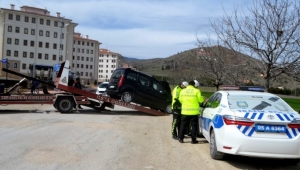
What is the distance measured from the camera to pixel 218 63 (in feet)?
70.3

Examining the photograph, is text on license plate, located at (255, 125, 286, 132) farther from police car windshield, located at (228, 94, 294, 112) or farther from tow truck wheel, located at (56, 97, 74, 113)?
tow truck wheel, located at (56, 97, 74, 113)

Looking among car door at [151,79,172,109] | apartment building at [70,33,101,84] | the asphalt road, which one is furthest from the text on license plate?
apartment building at [70,33,101,84]

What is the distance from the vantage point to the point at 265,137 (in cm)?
654

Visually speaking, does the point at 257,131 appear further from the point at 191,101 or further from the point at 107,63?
the point at 107,63

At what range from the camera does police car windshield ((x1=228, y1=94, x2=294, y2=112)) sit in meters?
7.28

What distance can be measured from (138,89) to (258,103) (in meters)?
10.6

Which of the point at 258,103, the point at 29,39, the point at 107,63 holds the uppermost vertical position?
the point at 29,39

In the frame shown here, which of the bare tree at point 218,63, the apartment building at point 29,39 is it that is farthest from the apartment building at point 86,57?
the bare tree at point 218,63

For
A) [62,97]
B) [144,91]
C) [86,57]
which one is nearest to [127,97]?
[144,91]

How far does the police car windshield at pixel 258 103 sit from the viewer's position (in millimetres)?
7280

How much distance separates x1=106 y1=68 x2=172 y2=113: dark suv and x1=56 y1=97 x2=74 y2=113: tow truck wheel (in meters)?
2.16

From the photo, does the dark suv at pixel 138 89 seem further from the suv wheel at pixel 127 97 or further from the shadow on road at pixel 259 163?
the shadow on road at pixel 259 163

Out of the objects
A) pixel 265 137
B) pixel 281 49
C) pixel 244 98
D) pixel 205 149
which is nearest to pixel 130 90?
pixel 281 49

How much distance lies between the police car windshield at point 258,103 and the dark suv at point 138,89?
10.0 metres
